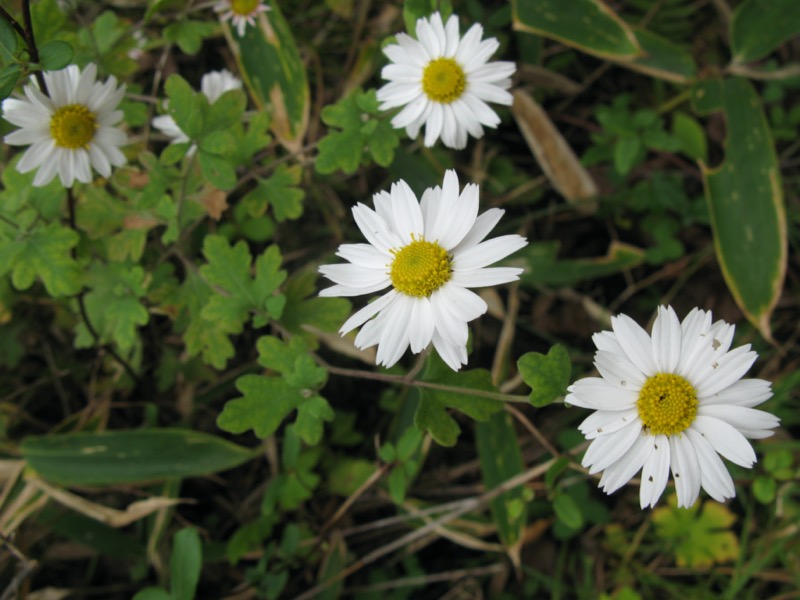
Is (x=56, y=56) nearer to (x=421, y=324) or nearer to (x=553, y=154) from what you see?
(x=421, y=324)

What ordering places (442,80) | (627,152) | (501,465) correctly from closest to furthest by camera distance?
(442,80) < (501,465) < (627,152)

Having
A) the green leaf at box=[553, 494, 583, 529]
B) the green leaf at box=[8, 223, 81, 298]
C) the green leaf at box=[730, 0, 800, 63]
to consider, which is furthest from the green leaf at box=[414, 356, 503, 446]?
the green leaf at box=[730, 0, 800, 63]

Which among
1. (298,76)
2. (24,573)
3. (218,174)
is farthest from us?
(298,76)

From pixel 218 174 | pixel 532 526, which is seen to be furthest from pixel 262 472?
pixel 218 174

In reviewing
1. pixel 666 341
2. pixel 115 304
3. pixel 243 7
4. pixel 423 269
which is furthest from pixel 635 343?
pixel 243 7

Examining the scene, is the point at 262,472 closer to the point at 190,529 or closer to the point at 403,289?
the point at 190,529

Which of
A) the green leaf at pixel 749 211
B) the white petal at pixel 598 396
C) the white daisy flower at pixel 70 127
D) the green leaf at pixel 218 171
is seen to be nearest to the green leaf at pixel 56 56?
the white daisy flower at pixel 70 127

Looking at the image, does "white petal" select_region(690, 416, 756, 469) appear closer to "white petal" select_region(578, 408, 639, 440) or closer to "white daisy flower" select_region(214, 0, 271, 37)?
"white petal" select_region(578, 408, 639, 440)

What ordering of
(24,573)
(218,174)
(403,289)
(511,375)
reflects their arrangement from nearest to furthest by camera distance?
(403,289) → (218,174) → (24,573) → (511,375)
